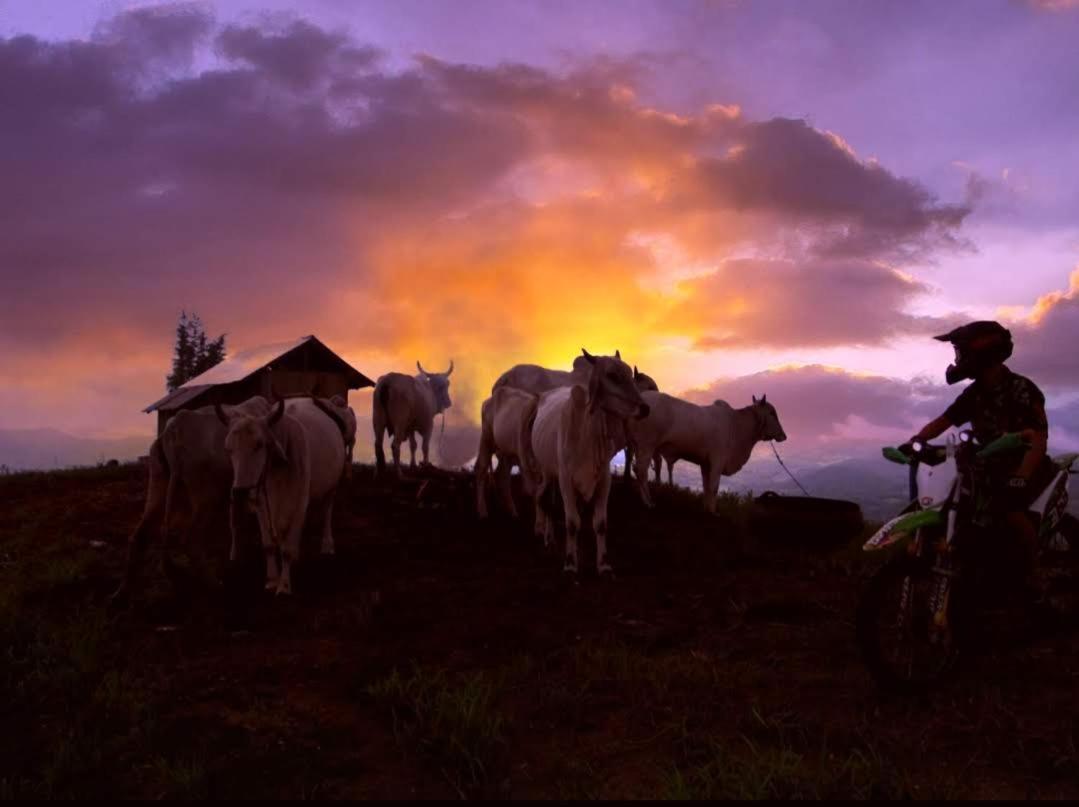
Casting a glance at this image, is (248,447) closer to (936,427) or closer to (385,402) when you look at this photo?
(936,427)

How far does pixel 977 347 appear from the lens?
575cm

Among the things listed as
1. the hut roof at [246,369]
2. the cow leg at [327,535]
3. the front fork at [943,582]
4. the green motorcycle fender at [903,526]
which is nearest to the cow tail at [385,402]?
the cow leg at [327,535]

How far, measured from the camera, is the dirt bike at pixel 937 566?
16.9 feet

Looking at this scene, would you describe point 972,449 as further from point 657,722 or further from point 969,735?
point 657,722

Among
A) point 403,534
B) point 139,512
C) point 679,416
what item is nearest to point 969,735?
point 403,534

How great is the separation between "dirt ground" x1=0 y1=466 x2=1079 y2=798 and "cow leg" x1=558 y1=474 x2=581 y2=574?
0.79ft

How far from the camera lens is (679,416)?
14867 millimetres

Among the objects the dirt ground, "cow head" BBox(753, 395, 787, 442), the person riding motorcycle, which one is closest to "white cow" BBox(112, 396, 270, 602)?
the dirt ground

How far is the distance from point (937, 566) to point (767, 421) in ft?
35.3

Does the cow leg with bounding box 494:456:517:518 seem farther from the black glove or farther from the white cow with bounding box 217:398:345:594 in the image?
the black glove

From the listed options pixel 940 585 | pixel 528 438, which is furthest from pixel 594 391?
pixel 940 585

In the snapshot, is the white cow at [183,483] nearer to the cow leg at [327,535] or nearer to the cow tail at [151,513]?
the cow tail at [151,513]

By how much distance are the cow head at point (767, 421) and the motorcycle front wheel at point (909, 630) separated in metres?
10.3

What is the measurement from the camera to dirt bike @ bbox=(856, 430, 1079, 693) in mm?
5156
